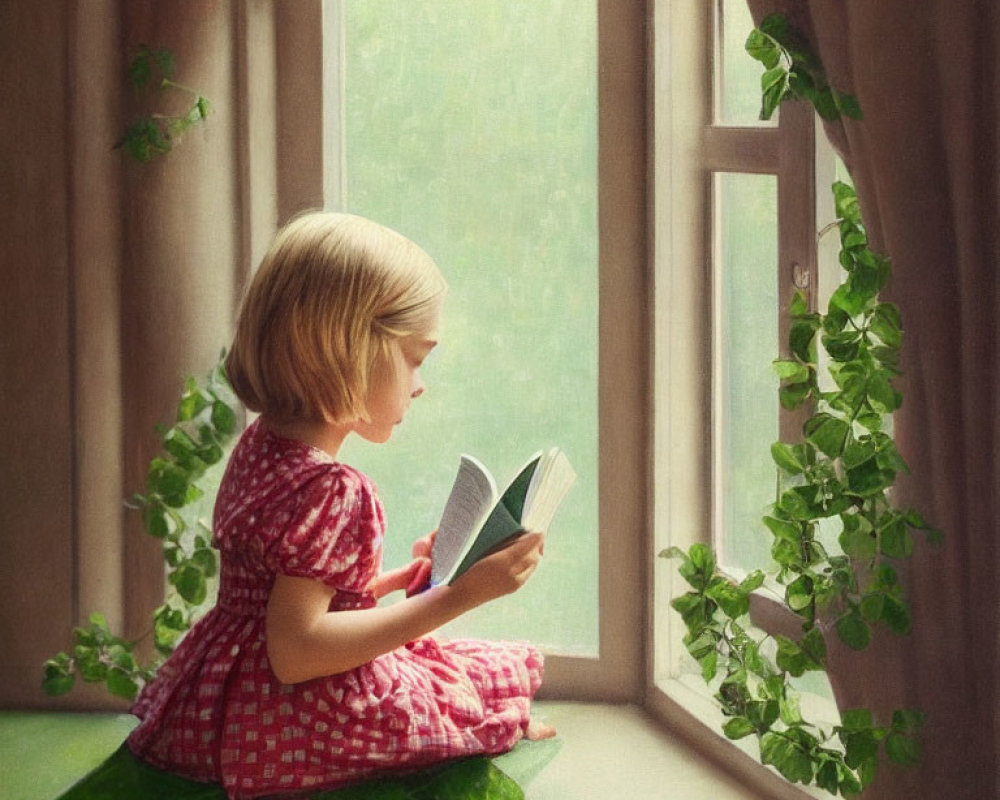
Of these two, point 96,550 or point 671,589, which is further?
point 96,550

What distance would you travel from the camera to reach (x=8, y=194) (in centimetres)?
236

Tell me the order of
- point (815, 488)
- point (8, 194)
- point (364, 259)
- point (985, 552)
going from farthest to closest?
point (8, 194), point (364, 259), point (815, 488), point (985, 552)

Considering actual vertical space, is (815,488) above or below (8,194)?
below

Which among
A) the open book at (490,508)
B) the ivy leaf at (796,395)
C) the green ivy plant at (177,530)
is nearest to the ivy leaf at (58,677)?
the green ivy plant at (177,530)

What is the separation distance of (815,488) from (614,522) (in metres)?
0.61

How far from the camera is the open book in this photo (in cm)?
173

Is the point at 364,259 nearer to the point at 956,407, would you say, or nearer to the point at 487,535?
the point at 487,535

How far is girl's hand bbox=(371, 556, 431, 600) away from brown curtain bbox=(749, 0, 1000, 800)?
674mm

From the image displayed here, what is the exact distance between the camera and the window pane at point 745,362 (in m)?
2.05

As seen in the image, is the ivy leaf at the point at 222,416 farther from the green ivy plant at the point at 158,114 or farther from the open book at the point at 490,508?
the open book at the point at 490,508

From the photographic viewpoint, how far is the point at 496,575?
176 centimetres

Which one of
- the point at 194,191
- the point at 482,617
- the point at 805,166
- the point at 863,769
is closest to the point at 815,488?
the point at 863,769

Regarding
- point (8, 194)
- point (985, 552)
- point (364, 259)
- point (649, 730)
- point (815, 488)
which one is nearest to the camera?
point (985, 552)

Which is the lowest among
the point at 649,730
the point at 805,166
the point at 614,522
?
the point at 649,730
